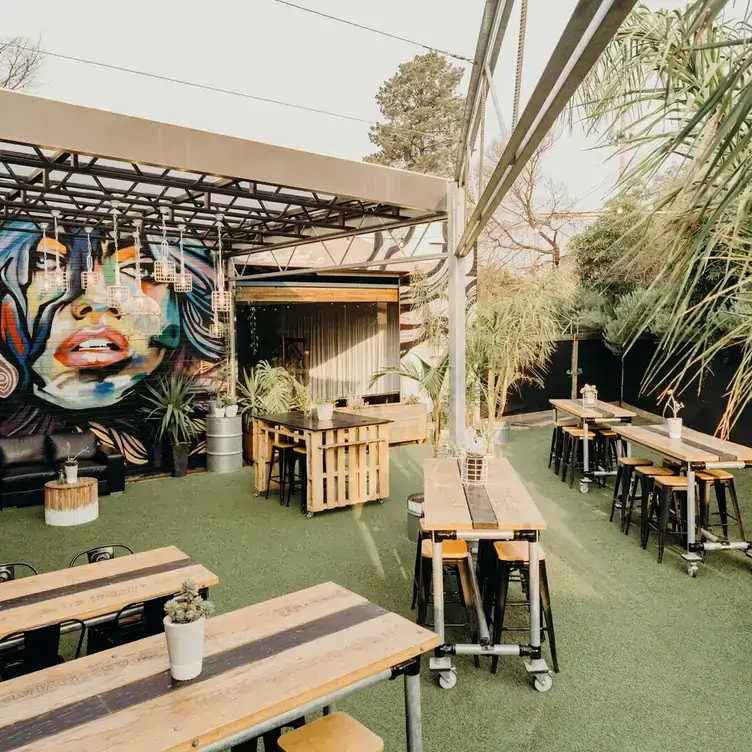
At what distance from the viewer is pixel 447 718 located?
117 inches

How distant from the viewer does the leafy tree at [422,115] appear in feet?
72.5

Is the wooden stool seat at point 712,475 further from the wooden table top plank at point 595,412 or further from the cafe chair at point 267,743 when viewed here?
the cafe chair at point 267,743

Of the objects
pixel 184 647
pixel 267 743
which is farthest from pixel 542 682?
pixel 184 647

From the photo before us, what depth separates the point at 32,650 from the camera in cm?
278

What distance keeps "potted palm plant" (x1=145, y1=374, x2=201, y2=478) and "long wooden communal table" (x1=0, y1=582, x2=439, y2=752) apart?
243 inches

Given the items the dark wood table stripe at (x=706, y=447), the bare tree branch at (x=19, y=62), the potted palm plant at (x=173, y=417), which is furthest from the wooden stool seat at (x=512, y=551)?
the bare tree branch at (x=19, y=62)

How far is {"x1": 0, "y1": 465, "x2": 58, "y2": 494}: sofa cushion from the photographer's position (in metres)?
6.82

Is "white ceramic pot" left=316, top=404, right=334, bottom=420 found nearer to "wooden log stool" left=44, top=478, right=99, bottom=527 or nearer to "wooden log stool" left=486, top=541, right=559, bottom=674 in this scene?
"wooden log stool" left=44, top=478, right=99, bottom=527

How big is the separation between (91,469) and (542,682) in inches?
228

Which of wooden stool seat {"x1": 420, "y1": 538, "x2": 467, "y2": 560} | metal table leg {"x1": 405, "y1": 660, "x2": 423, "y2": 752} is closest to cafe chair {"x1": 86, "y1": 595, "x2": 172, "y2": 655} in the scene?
metal table leg {"x1": 405, "y1": 660, "x2": 423, "y2": 752}

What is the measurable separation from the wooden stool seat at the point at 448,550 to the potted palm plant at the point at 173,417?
540cm

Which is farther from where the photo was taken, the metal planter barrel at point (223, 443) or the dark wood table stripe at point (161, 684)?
Answer: the metal planter barrel at point (223, 443)


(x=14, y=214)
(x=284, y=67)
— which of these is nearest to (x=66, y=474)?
(x=14, y=214)

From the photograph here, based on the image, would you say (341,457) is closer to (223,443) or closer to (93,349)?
(223,443)
